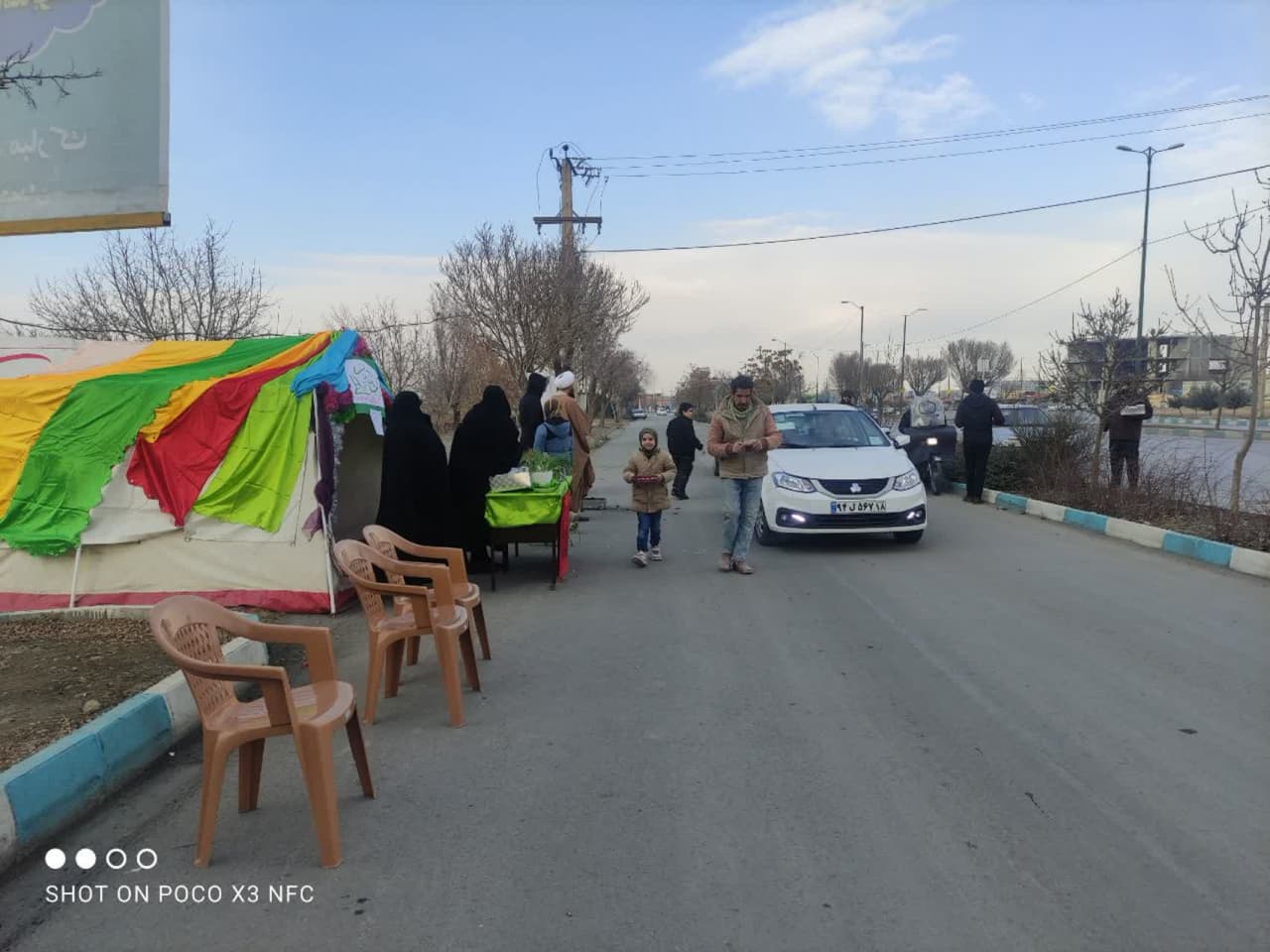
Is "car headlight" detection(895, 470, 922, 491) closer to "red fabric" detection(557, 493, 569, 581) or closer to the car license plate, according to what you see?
the car license plate

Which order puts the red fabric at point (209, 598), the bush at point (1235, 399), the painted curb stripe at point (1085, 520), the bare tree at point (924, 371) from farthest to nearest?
the bare tree at point (924, 371)
the bush at point (1235, 399)
the painted curb stripe at point (1085, 520)
the red fabric at point (209, 598)

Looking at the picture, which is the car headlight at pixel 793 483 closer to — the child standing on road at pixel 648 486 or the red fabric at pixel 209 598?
the child standing on road at pixel 648 486

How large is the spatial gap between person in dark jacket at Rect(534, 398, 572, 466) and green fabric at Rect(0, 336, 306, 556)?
4.53 metres

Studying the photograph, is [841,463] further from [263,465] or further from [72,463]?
[72,463]

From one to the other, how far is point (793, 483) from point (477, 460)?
11.9 ft

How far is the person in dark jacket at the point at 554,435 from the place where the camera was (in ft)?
37.1

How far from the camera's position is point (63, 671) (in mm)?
5656

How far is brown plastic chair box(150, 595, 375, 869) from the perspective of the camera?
11.2ft

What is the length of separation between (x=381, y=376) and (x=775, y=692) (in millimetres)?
5330

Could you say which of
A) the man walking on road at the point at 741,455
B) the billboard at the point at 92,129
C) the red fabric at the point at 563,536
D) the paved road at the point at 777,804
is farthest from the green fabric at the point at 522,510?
the billboard at the point at 92,129

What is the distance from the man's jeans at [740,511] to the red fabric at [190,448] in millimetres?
4441

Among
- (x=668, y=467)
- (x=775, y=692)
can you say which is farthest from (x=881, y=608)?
(x=668, y=467)

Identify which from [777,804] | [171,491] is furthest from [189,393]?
[777,804]

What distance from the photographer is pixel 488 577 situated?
30.6 ft
